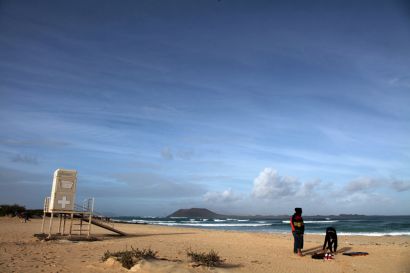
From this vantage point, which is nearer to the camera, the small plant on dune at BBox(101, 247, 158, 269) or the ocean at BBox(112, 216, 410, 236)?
the small plant on dune at BBox(101, 247, 158, 269)

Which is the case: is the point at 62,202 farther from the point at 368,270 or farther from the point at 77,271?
the point at 368,270

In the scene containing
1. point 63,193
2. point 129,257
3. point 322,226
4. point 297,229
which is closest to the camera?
point 129,257

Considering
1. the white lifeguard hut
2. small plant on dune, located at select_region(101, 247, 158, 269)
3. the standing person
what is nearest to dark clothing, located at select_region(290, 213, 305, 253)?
the standing person

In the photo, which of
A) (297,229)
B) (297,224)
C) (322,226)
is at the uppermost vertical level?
(297,224)

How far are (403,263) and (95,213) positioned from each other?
17652 mm

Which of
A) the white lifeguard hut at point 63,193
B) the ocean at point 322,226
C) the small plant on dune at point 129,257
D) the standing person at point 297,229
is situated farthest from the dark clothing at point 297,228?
the ocean at point 322,226

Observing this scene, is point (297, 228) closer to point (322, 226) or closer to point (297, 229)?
point (297, 229)

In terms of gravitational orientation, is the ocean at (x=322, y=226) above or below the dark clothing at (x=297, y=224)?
below

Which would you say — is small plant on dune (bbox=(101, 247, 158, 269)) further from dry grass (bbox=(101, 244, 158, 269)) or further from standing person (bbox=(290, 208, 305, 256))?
standing person (bbox=(290, 208, 305, 256))

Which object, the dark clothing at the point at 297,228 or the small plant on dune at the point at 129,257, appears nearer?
the small plant on dune at the point at 129,257

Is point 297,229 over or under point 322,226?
over

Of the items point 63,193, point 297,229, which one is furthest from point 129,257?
point 63,193

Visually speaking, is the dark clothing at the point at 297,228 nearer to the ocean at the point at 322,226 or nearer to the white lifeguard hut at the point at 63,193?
the white lifeguard hut at the point at 63,193

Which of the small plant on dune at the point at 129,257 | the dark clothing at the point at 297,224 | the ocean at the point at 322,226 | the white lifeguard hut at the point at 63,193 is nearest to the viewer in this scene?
the small plant on dune at the point at 129,257
